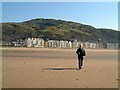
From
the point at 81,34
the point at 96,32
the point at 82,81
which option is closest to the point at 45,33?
the point at 81,34

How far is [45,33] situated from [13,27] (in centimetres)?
2483

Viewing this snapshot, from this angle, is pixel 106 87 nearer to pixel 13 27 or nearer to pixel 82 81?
pixel 82 81

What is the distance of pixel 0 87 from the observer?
424 inches

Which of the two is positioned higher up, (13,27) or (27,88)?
(13,27)

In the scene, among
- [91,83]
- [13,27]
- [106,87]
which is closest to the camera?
[106,87]

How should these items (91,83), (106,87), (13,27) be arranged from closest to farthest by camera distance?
(106,87)
(91,83)
(13,27)

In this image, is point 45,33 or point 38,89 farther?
point 45,33

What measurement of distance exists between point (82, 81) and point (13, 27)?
571 ft

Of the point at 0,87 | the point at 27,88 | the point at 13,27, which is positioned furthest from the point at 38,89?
the point at 13,27

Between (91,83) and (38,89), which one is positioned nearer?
(38,89)

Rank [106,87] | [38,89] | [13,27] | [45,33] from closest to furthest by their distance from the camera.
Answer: [38,89] → [106,87] → [45,33] → [13,27]

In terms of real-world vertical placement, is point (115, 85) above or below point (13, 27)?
below

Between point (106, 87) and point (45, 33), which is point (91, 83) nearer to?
point (106, 87)

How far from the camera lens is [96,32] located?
195 metres
